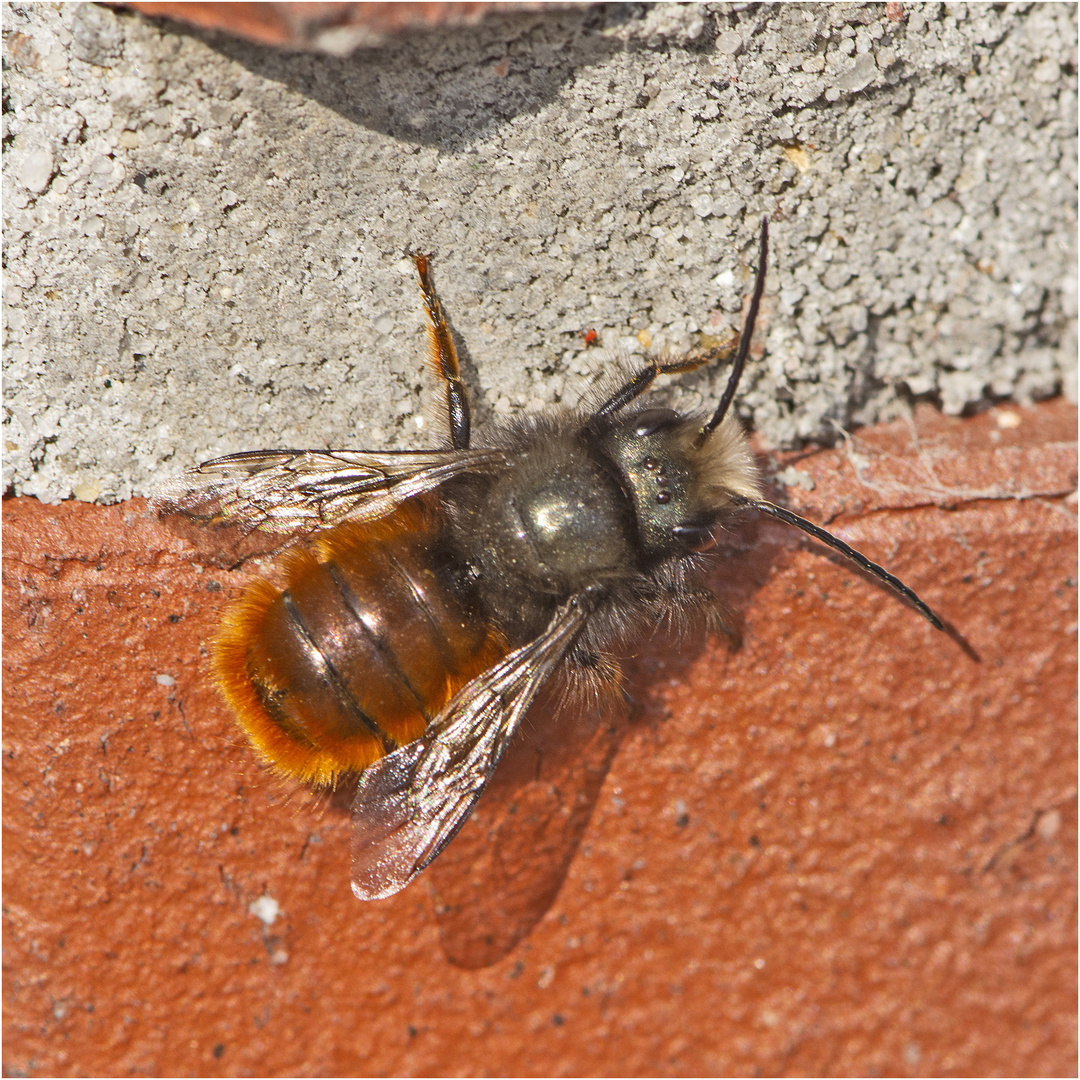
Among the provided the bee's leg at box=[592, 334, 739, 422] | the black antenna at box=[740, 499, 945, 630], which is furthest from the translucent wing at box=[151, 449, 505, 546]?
the black antenna at box=[740, 499, 945, 630]

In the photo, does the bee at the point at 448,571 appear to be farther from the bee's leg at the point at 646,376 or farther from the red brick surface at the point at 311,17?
the red brick surface at the point at 311,17

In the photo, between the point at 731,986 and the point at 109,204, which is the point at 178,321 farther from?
the point at 731,986

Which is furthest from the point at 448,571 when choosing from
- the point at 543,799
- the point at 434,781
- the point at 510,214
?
the point at 510,214

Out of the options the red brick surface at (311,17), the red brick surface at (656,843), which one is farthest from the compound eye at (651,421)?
the red brick surface at (311,17)

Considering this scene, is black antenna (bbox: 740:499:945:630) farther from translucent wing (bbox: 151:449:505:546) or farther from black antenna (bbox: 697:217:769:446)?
translucent wing (bbox: 151:449:505:546)

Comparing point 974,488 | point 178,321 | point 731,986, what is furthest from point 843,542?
point 178,321

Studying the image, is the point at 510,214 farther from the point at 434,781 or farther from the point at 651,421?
the point at 434,781
